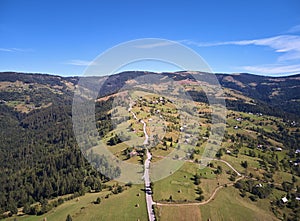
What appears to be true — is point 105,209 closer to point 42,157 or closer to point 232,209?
point 232,209

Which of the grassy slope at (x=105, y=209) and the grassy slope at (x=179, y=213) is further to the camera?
the grassy slope at (x=105, y=209)

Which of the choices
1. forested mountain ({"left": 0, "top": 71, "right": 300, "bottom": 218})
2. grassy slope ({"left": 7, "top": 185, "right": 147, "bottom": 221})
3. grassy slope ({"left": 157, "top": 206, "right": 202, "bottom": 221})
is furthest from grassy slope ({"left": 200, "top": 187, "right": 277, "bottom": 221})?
forested mountain ({"left": 0, "top": 71, "right": 300, "bottom": 218})

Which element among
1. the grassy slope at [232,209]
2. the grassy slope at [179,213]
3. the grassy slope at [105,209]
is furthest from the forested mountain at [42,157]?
the grassy slope at [232,209]

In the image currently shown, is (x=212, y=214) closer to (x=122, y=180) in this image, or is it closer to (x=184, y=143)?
(x=122, y=180)

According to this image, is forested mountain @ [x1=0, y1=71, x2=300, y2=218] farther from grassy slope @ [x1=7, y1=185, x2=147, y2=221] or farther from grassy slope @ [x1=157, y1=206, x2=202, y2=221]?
grassy slope @ [x1=157, y1=206, x2=202, y2=221]

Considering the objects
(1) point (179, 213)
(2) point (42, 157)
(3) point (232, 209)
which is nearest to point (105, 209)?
(1) point (179, 213)

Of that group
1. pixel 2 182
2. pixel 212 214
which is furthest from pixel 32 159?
pixel 212 214

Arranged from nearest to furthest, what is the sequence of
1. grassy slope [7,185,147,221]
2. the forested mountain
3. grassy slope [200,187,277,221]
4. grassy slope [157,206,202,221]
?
grassy slope [157,206,202,221], grassy slope [7,185,147,221], grassy slope [200,187,277,221], the forested mountain

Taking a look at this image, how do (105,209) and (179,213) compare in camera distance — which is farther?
Answer: (105,209)

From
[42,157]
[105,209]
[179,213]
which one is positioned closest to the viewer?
[179,213]

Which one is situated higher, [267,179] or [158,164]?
[158,164]

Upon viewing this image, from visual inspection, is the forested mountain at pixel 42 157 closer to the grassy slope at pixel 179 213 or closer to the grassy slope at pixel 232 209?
the grassy slope at pixel 179 213
